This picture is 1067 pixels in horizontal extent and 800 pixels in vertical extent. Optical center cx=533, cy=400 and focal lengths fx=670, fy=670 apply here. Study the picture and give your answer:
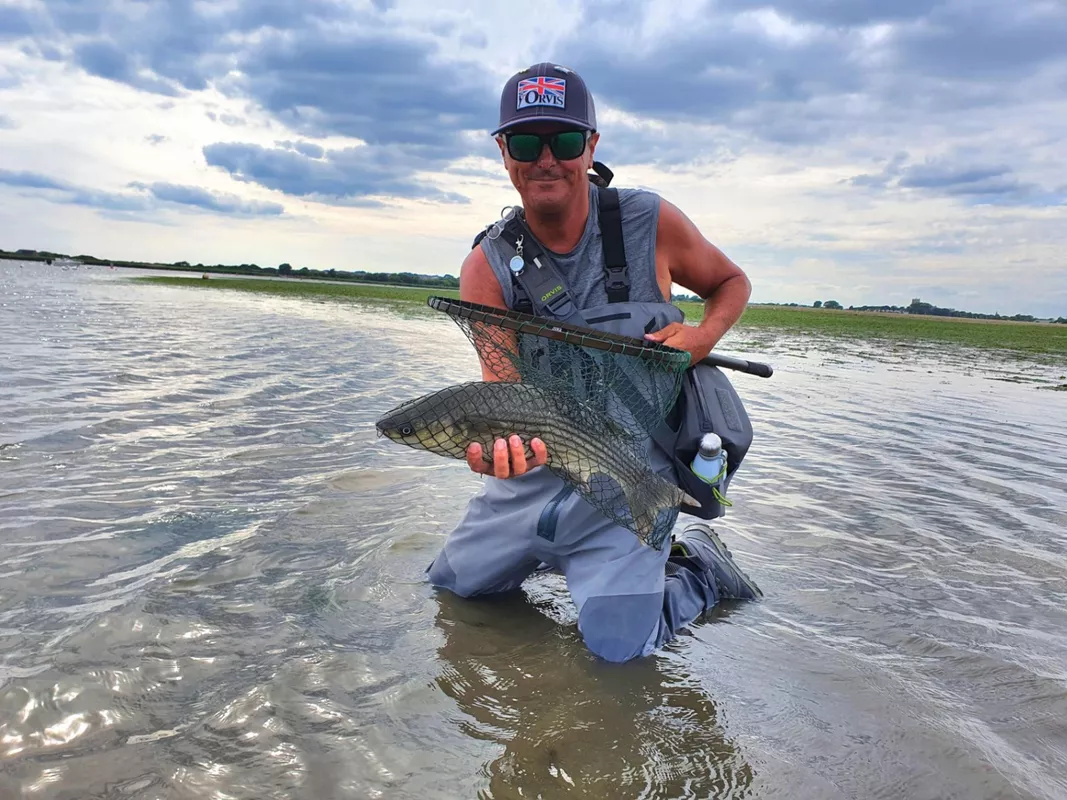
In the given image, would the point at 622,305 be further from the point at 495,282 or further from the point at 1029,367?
the point at 1029,367

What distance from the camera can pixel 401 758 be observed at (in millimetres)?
2879

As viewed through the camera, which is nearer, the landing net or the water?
the water

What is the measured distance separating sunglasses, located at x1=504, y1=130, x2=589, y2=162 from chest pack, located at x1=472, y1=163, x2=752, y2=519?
1.60 ft

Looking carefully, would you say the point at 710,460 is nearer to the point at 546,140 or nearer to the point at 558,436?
the point at 558,436

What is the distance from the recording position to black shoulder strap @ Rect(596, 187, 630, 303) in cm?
434

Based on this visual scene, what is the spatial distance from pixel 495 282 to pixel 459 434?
1348mm

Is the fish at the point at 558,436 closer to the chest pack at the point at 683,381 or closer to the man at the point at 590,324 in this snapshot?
the man at the point at 590,324

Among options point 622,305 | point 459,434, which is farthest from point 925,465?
point 459,434

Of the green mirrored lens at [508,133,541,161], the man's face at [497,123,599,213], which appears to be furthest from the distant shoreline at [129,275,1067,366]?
the green mirrored lens at [508,133,541,161]

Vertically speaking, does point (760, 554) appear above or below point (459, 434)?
below

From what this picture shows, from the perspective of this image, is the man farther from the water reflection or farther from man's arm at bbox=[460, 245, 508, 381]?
the water reflection

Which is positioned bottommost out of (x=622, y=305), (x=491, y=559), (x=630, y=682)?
(x=630, y=682)

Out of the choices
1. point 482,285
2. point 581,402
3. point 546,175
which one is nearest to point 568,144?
point 546,175

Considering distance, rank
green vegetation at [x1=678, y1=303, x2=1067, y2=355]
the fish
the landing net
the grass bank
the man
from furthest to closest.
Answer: the grass bank → green vegetation at [x1=678, y1=303, x2=1067, y2=355] → the man → the landing net → the fish
